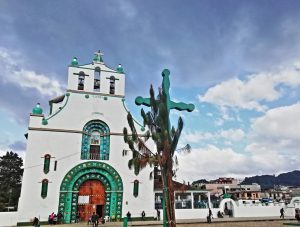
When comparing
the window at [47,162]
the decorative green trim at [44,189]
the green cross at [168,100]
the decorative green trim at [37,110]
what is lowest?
the decorative green trim at [44,189]

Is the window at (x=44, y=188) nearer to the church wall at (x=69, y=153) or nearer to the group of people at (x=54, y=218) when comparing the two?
the church wall at (x=69, y=153)

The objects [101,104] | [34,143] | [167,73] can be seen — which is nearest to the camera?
[167,73]

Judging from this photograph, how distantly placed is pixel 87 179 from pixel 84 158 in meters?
1.79

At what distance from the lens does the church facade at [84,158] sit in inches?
944

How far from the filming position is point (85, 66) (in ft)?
90.3

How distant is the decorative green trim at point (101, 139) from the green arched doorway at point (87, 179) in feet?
2.17

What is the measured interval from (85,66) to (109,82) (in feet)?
8.57

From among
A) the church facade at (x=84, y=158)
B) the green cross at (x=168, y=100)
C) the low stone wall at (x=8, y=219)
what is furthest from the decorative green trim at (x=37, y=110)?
the green cross at (x=168, y=100)

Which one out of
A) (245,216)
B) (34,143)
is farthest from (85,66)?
(245,216)

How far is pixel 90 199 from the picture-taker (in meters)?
25.3

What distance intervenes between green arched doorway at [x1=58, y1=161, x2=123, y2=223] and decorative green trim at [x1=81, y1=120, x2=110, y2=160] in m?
0.66

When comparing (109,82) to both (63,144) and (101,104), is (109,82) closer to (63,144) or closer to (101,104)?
(101,104)

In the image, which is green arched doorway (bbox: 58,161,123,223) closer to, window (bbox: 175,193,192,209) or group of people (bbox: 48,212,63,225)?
group of people (bbox: 48,212,63,225)

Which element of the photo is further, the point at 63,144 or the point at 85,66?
the point at 85,66
